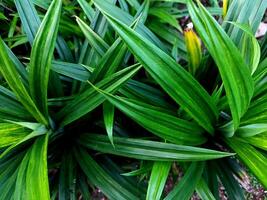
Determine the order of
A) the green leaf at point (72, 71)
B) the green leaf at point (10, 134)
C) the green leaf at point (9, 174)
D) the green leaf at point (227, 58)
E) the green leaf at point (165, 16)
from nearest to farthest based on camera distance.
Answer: the green leaf at point (227, 58), the green leaf at point (10, 134), the green leaf at point (9, 174), the green leaf at point (72, 71), the green leaf at point (165, 16)

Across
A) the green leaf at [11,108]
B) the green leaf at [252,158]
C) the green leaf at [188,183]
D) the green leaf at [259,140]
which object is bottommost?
the green leaf at [188,183]

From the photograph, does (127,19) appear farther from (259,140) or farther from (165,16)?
(259,140)

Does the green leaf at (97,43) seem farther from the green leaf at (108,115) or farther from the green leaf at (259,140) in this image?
the green leaf at (259,140)

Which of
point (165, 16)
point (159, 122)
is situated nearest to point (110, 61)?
point (159, 122)

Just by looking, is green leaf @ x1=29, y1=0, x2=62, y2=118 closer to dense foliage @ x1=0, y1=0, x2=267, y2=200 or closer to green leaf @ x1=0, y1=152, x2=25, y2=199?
dense foliage @ x1=0, y1=0, x2=267, y2=200

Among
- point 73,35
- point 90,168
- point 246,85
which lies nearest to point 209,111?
point 246,85

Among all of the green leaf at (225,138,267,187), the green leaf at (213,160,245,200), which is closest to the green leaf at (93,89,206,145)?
the green leaf at (225,138,267,187)

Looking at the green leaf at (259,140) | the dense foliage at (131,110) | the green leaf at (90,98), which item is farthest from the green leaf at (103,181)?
the green leaf at (259,140)
